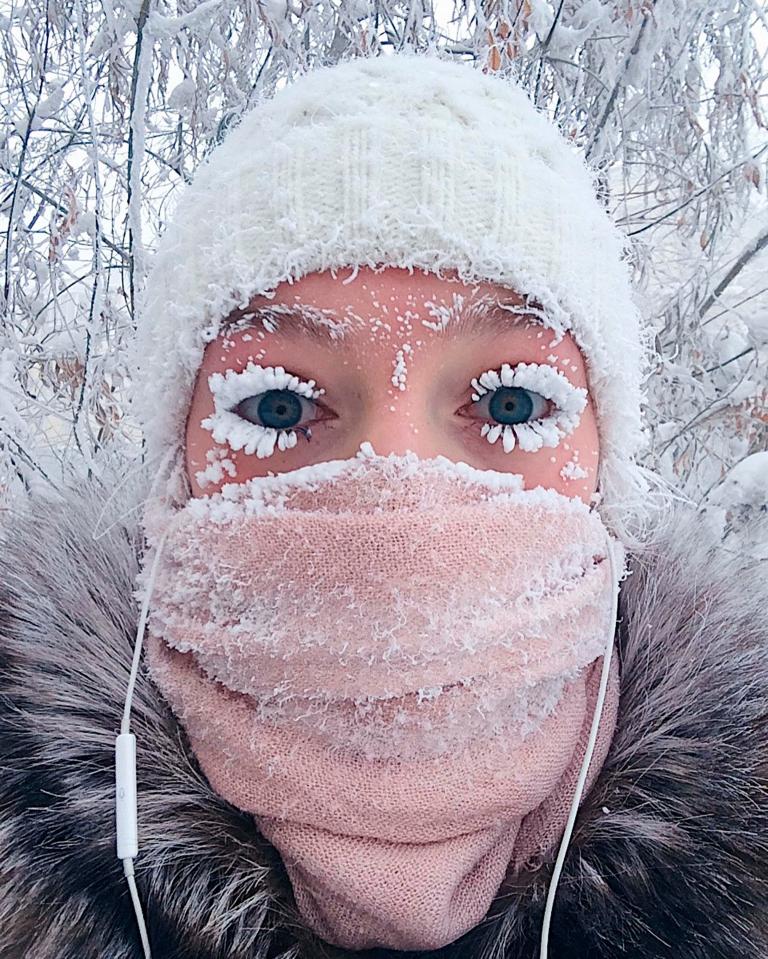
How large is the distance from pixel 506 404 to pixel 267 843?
1.76ft

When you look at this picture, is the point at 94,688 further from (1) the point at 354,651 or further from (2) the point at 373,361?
(2) the point at 373,361

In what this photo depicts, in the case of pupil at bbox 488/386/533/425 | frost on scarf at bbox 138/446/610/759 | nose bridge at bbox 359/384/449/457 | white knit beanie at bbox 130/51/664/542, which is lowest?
frost on scarf at bbox 138/446/610/759

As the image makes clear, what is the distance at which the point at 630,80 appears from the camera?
1981 millimetres

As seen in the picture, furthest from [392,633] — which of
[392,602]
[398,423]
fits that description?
[398,423]

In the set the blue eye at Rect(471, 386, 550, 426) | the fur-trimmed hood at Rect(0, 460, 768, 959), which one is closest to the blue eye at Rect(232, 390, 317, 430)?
the blue eye at Rect(471, 386, 550, 426)

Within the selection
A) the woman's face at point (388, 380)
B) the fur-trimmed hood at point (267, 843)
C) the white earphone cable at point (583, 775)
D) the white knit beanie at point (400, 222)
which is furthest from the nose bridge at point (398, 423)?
the fur-trimmed hood at point (267, 843)

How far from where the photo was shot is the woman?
76cm

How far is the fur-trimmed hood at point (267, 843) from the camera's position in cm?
79

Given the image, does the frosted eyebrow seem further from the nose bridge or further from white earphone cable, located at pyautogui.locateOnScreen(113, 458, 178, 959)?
white earphone cable, located at pyautogui.locateOnScreen(113, 458, 178, 959)

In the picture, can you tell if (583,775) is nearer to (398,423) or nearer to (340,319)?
(398,423)

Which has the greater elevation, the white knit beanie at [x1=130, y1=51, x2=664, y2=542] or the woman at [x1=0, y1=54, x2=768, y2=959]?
the white knit beanie at [x1=130, y1=51, x2=664, y2=542]

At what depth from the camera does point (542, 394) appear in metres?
0.84

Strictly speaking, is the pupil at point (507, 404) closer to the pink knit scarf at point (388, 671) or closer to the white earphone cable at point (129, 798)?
the pink knit scarf at point (388, 671)

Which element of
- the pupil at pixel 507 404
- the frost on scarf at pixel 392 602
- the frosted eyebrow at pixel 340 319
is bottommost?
the frost on scarf at pixel 392 602
